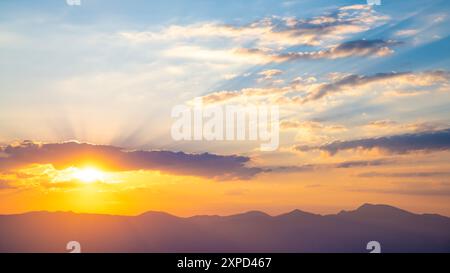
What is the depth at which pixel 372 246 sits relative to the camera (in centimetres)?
2950
